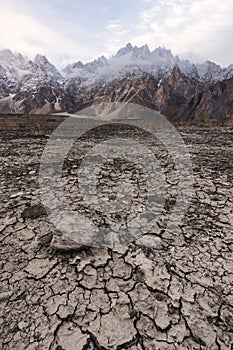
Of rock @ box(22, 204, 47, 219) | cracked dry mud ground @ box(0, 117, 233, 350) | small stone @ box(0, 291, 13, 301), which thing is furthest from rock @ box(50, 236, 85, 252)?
rock @ box(22, 204, 47, 219)

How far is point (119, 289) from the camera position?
6.52ft

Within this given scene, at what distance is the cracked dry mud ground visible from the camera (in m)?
1.65

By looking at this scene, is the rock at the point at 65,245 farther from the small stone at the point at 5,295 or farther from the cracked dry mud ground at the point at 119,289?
the small stone at the point at 5,295

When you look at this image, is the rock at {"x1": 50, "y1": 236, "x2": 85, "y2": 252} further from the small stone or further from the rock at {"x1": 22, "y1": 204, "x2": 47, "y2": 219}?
the rock at {"x1": 22, "y1": 204, "x2": 47, "y2": 219}

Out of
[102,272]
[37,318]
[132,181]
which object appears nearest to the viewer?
[37,318]

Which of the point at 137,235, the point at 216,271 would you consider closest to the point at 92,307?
the point at 137,235

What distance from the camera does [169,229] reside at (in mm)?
2773

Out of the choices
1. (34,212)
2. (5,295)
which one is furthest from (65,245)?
(34,212)

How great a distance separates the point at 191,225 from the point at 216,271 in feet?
2.43

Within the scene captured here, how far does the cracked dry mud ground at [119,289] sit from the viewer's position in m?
1.65

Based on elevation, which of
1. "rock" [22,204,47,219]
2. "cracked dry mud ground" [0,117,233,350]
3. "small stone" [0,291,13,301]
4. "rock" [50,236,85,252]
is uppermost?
"rock" [50,236,85,252]

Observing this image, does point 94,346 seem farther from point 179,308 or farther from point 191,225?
point 191,225

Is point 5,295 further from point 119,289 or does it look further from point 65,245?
point 119,289

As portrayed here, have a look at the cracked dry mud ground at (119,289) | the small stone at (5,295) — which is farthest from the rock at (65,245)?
the small stone at (5,295)
